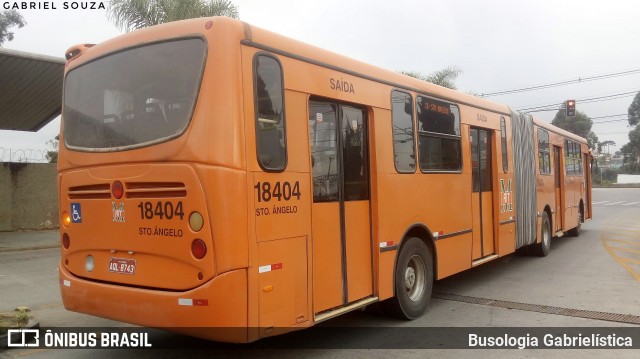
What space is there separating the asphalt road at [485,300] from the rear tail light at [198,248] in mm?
1643

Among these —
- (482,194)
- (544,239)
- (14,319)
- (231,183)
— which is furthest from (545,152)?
(14,319)

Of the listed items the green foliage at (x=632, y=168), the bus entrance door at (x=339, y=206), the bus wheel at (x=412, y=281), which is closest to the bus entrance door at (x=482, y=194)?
the bus wheel at (x=412, y=281)

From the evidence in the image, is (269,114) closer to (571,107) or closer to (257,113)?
(257,113)

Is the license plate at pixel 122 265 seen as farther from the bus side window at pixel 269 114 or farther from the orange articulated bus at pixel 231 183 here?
the bus side window at pixel 269 114

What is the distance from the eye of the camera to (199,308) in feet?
13.3

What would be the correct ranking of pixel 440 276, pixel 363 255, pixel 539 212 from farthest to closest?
pixel 539 212 → pixel 440 276 → pixel 363 255

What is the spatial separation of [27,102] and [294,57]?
14411 millimetres

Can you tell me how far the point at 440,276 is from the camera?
7.05 m

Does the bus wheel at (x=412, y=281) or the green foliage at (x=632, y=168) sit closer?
the bus wheel at (x=412, y=281)

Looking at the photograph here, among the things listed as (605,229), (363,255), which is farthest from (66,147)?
(605,229)

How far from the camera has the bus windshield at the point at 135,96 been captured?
4.34 meters

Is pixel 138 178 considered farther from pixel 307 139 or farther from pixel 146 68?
pixel 307 139

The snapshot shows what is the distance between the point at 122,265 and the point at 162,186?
84 centimetres

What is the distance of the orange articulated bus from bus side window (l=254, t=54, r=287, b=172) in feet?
0.04
